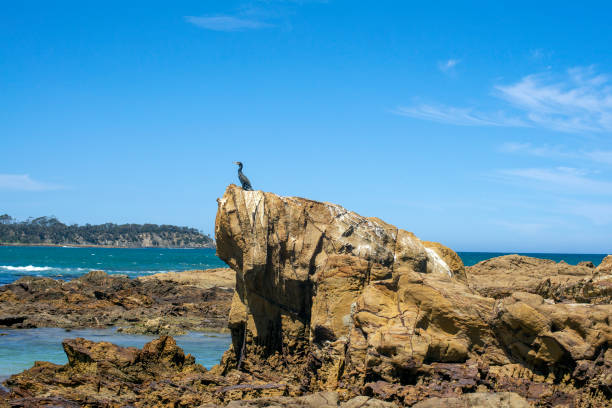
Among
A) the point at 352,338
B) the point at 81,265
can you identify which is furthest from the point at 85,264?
the point at 352,338

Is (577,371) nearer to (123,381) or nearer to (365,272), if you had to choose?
(365,272)

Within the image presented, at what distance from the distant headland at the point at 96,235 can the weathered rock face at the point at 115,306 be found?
15069 cm

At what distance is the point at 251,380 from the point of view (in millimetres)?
8867

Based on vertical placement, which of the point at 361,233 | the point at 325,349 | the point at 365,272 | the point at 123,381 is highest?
the point at 361,233

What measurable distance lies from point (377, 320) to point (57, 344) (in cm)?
1048

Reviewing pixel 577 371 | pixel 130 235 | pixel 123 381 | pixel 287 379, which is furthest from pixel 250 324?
pixel 130 235

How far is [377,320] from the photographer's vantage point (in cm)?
808

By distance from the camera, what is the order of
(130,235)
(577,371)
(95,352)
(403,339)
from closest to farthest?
(577,371), (403,339), (95,352), (130,235)

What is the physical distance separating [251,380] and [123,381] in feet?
7.19

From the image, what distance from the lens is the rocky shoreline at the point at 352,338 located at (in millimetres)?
7145

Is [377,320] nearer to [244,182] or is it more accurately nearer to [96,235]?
[244,182]

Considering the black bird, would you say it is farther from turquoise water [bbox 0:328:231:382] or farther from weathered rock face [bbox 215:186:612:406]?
turquoise water [bbox 0:328:231:382]

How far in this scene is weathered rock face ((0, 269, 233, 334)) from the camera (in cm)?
1878

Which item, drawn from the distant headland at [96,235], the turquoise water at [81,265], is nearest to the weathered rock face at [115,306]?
the turquoise water at [81,265]
